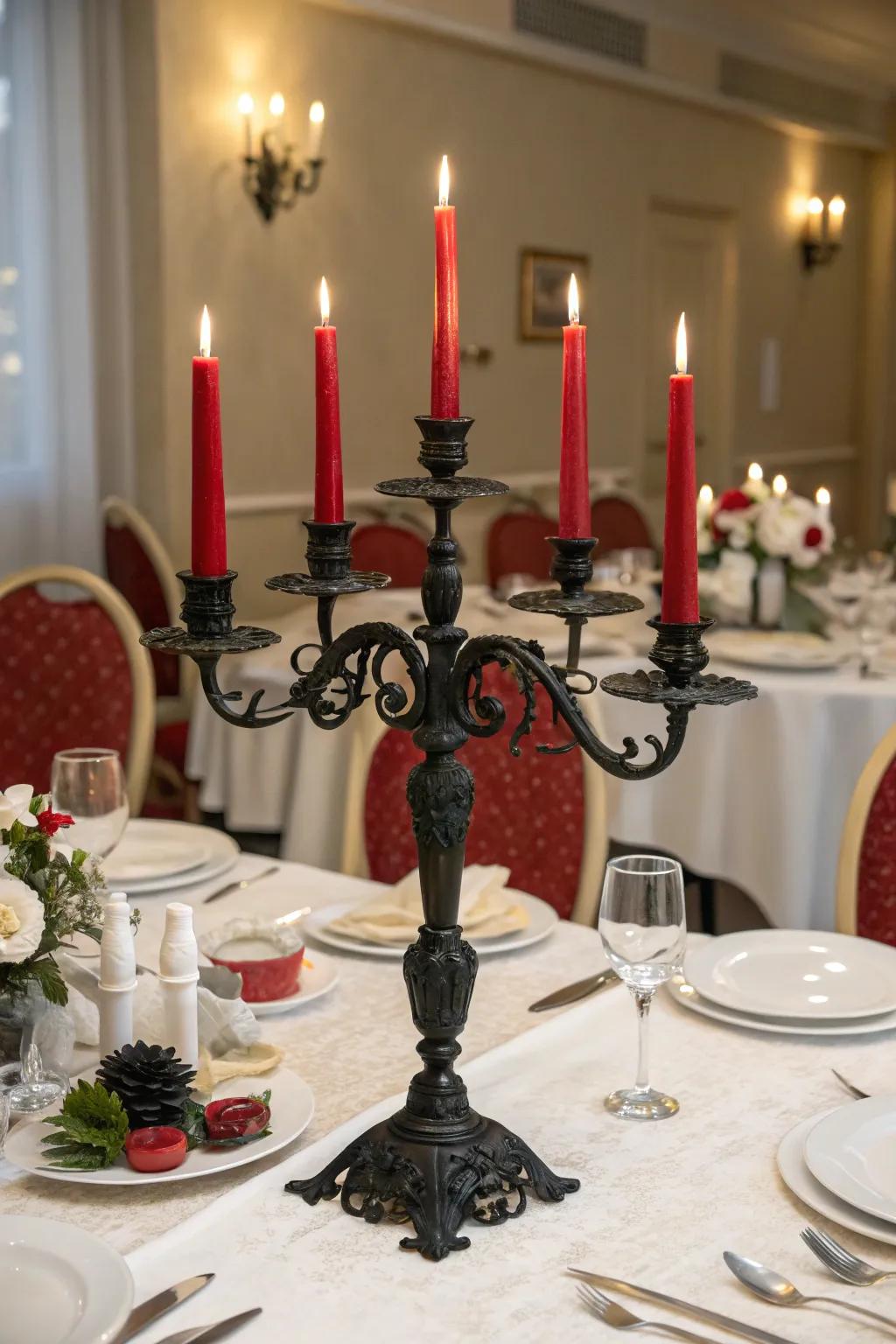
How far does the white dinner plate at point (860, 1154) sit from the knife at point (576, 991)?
1.08 feet

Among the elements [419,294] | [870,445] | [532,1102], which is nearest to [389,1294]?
[532,1102]

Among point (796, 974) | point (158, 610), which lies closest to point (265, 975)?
point (796, 974)

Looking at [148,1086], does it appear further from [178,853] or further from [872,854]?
[872,854]

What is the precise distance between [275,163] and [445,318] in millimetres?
3989

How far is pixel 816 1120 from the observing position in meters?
1.16

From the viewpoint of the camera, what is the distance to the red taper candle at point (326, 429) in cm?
107

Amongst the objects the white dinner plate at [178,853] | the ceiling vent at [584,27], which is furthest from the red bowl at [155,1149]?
the ceiling vent at [584,27]

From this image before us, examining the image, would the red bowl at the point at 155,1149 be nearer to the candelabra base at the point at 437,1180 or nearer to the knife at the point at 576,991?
the candelabra base at the point at 437,1180

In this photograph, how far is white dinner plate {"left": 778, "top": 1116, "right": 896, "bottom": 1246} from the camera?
1.02 meters

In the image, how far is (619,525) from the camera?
5.71 meters

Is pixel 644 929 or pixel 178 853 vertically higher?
pixel 644 929

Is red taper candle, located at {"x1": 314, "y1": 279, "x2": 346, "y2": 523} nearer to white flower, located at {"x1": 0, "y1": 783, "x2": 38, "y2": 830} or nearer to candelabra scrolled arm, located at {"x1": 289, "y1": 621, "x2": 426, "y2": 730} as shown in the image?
candelabra scrolled arm, located at {"x1": 289, "y1": 621, "x2": 426, "y2": 730}

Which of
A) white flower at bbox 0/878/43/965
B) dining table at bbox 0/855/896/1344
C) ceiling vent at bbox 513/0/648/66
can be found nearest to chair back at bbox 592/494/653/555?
ceiling vent at bbox 513/0/648/66

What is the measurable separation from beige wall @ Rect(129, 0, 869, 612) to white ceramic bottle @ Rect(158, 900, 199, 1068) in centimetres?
352
